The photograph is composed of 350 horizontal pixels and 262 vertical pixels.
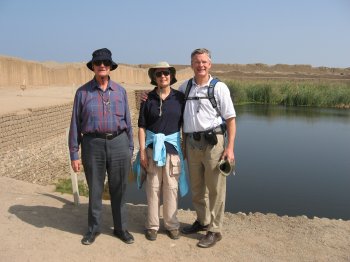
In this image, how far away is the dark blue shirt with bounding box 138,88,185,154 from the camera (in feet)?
10.9

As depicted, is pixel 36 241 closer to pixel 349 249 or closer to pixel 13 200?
pixel 13 200

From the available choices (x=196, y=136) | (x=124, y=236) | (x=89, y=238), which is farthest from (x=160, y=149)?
(x=89, y=238)

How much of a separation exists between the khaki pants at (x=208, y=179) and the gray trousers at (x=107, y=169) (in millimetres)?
541

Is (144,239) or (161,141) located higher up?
(161,141)

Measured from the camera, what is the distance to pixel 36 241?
3350mm

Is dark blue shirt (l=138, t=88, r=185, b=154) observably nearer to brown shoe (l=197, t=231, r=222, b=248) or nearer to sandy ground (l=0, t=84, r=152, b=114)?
brown shoe (l=197, t=231, r=222, b=248)

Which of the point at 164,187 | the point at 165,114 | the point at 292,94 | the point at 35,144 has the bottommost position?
the point at 292,94

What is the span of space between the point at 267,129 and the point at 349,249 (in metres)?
15.4

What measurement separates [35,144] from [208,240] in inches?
219

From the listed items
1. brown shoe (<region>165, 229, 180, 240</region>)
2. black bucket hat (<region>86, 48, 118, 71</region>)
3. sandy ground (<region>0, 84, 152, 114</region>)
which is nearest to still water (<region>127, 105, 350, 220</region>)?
sandy ground (<region>0, 84, 152, 114</region>)

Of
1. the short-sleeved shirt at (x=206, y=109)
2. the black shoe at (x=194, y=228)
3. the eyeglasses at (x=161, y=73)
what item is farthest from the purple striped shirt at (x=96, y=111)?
the black shoe at (x=194, y=228)

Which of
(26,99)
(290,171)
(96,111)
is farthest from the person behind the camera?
(26,99)

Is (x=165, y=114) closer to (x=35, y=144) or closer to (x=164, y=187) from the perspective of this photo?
(x=164, y=187)

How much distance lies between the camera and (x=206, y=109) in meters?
3.28
